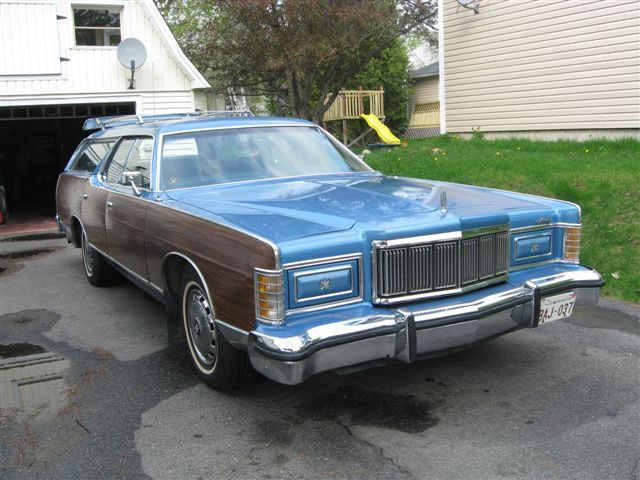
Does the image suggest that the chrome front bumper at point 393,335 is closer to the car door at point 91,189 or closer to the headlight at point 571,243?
the headlight at point 571,243

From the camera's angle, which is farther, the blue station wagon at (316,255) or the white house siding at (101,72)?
the white house siding at (101,72)

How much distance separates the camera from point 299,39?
16109 millimetres

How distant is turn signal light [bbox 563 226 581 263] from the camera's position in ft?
13.4

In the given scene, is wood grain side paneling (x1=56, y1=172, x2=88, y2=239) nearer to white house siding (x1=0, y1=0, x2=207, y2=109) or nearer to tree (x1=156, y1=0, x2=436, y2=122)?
white house siding (x1=0, y1=0, x2=207, y2=109)

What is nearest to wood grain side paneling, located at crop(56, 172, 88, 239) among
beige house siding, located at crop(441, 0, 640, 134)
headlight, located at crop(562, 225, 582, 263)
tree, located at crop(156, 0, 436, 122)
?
headlight, located at crop(562, 225, 582, 263)

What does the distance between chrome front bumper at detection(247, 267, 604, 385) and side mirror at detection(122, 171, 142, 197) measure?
2052 mm

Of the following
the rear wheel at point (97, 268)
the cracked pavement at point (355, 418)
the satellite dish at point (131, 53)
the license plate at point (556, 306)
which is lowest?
the cracked pavement at point (355, 418)

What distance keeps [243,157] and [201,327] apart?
4.79 ft

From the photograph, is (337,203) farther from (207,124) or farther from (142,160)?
(142,160)

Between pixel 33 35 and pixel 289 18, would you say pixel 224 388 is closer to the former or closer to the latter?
pixel 33 35

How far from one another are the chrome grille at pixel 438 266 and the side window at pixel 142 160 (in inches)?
85.7

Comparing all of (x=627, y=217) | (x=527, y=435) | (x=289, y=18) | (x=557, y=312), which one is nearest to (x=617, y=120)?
(x=627, y=217)

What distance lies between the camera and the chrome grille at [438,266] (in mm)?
3361

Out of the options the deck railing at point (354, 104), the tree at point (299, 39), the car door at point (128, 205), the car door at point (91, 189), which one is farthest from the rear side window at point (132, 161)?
A: the deck railing at point (354, 104)
